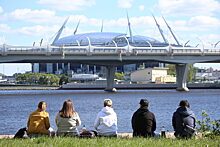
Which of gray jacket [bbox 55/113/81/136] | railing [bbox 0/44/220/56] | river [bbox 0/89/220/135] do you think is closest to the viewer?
gray jacket [bbox 55/113/81/136]

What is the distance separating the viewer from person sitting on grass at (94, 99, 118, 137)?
15.3 metres

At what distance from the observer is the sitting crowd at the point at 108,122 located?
49.0ft

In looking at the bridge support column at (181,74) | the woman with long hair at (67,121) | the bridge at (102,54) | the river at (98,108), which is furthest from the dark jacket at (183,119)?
the bridge support column at (181,74)

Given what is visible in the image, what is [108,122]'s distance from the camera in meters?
15.4

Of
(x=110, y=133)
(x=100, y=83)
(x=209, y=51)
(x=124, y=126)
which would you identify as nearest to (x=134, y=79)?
(x=100, y=83)

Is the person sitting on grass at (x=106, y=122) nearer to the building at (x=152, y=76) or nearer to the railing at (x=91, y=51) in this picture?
the railing at (x=91, y=51)

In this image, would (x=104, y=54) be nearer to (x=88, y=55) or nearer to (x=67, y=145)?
(x=88, y=55)

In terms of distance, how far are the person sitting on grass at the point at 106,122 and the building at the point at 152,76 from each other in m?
→ 145

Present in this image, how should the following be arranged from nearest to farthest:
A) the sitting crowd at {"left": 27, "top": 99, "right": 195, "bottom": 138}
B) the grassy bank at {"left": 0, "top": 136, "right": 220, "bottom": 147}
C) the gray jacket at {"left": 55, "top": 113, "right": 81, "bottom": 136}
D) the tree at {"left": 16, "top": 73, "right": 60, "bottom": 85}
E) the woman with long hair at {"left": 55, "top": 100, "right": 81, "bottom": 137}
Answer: the grassy bank at {"left": 0, "top": 136, "right": 220, "bottom": 147}
the woman with long hair at {"left": 55, "top": 100, "right": 81, "bottom": 137}
the gray jacket at {"left": 55, "top": 113, "right": 81, "bottom": 136}
the sitting crowd at {"left": 27, "top": 99, "right": 195, "bottom": 138}
the tree at {"left": 16, "top": 73, "right": 60, "bottom": 85}

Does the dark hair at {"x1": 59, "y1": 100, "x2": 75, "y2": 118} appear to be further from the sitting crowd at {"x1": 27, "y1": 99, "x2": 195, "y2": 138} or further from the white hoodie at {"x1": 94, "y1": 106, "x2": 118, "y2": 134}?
the white hoodie at {"x1": 94, "y1": 106, "x2": 118, "y2": 134}

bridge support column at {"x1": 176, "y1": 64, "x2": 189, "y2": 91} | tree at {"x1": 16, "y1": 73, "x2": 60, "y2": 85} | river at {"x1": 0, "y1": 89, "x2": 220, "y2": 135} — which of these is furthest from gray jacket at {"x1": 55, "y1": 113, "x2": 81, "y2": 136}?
tree at {"x1": 16, "y1": 73, "x2": 60, "y2": 85}

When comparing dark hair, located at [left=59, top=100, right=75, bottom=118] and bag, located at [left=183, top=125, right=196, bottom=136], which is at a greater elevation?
dark hair, located at [left=59, top=100, right=75, bottom=118]

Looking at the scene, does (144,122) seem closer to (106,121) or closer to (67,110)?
(106,121)

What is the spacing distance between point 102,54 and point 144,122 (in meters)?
74.4
